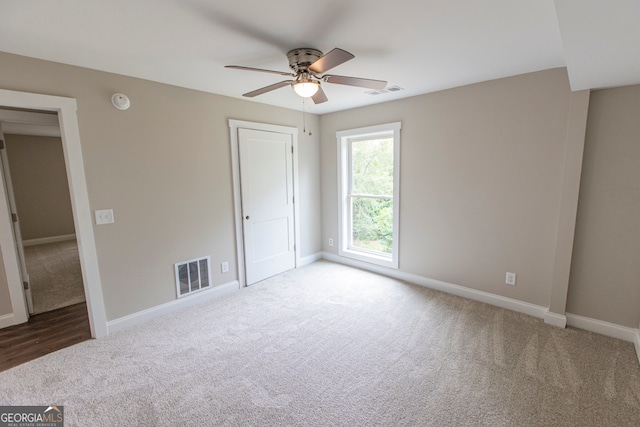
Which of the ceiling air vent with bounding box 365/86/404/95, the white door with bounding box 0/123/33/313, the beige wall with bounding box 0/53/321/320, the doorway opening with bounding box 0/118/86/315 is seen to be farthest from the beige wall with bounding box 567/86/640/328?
the doorway opening with bounding box 0/118/86/315

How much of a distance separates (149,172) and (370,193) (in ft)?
9.26

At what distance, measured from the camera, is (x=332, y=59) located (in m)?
1.69

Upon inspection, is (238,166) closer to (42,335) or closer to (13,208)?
(13,208)

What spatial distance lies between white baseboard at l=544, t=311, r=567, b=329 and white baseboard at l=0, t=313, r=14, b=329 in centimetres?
525

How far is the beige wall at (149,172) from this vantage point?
7.96ft

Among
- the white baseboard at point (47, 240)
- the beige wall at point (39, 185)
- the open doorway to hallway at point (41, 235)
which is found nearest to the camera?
the open doorway to hallway at point (41, 235)

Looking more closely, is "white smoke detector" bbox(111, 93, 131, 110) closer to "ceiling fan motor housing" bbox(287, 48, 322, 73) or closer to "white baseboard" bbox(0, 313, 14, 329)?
"ceiling fan motor housing" bbox(287, 48, 322, 73)

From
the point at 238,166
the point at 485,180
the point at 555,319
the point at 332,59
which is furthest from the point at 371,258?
the point at 332,59

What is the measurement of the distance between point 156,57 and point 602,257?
409cm

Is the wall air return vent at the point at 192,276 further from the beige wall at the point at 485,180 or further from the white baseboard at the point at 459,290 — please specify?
the beige wall at the point at 485,180

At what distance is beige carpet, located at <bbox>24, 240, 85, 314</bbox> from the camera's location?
3.39 m

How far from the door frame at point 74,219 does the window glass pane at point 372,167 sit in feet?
10.6

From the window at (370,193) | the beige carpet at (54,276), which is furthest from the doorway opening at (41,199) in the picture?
the window at (370,193)

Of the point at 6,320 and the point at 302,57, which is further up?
the point at 302,57
